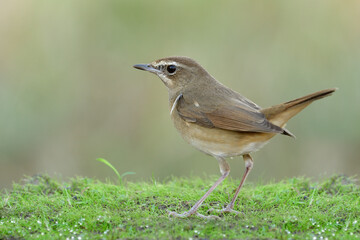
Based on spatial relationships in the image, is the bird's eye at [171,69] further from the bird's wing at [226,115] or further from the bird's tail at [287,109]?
the bird's tail at [287,109]

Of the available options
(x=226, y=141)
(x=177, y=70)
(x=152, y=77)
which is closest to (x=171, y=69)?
(x=177, y=70)

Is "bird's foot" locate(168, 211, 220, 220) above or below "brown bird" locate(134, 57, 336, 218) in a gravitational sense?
below

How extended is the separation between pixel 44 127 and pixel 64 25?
2401 mm

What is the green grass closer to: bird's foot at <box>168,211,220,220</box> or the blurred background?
bird's foot at <box>168,211,220,220</box>

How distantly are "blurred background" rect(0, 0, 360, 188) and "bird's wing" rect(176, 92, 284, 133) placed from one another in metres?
4.22

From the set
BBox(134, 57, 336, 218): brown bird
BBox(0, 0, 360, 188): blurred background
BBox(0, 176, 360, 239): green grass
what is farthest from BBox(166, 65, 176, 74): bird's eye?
BBox(0, 0, 360, 188): blurred background

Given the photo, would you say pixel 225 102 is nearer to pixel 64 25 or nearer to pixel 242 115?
pixel 242 115

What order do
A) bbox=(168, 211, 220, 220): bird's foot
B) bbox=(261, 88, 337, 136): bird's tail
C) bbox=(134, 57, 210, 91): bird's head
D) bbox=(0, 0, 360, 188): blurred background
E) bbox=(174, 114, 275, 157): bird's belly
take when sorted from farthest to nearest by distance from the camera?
bbox=(0, 0, 360, 188): blurred background → bbox=(134, 57, 210, 91): bird's head → bbox=(174, 114, 275, 157): bird's belly → bbox=(168, 211, 220, 220): bird's foot → bbox=(261, 88, 337, 136): bird's tail

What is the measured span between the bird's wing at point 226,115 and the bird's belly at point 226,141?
0.09 metres

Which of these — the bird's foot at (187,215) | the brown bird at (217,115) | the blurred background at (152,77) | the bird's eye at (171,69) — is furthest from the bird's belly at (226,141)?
the blurred background at (152,77)

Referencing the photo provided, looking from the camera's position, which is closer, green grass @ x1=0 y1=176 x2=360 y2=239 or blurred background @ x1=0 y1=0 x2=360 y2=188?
green grass @ x1=0 y1=176 x2=360 y2=239

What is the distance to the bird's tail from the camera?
6.14 metres

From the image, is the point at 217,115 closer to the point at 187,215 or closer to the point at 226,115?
the point at 226,115

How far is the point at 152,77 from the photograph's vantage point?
38.9 feet
